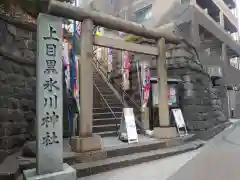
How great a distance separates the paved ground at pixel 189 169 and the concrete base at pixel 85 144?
0.76 metres

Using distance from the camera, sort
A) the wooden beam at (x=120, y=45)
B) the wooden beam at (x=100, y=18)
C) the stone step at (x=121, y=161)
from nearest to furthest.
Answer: the stone step at (x=121, y=161) < the wooden beam at (x=100, y=18) < the wooden beam at (x=120, y=45)

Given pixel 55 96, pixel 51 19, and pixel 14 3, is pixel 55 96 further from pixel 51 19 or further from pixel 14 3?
pixel 14 3

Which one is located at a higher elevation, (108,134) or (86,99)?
(86,99)

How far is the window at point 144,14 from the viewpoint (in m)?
15.9

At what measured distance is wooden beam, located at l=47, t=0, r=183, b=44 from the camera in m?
4.82

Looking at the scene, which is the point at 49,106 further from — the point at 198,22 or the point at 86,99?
the point at 198,22

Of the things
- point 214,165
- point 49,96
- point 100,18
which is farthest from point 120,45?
point 214,165

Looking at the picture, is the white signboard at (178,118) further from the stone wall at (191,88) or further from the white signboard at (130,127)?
the white signboard at (130,127)

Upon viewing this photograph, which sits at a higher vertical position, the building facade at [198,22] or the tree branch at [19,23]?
the building facade at [198,22]

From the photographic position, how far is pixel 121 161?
A: 5.02 meters

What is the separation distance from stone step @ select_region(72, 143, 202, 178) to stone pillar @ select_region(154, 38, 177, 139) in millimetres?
630

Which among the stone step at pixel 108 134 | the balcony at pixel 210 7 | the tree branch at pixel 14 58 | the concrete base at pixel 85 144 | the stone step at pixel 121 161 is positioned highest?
the balcony at pixel 210 7

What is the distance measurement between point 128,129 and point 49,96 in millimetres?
3442

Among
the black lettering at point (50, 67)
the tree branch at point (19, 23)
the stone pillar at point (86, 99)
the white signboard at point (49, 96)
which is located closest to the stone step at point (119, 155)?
the stone pillar at point (86, 99)
